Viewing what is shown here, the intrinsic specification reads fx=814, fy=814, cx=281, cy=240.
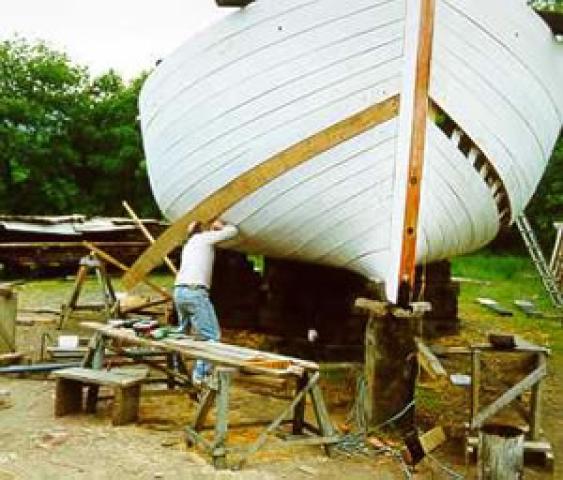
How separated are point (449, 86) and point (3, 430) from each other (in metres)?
3.90

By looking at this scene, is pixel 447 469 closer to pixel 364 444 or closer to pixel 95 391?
pixel 364 444

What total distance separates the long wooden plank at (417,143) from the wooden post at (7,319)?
394 cm

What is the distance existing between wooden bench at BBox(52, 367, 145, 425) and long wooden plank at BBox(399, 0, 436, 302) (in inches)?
81.0

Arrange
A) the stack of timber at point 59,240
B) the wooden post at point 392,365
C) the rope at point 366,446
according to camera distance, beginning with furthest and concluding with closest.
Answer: the stack of timber at point 59,240 → the wooden post at point 392,365 → the rope at point 366,446

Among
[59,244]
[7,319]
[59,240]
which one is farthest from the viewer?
[59,240]

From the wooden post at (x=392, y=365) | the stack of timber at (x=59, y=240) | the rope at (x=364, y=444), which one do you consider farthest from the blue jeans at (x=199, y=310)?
the stack of timber at (x=59, y=240)

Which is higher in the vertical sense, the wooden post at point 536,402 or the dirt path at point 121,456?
the wooden post at point 536,402

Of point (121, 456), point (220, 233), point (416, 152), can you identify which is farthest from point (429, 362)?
point (220, 233)

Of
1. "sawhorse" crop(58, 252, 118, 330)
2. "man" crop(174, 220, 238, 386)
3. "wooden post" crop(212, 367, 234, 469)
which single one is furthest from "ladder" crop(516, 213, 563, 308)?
"wooden post" crop(212, 367, 234, 469)

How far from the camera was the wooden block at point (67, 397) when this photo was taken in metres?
5.87

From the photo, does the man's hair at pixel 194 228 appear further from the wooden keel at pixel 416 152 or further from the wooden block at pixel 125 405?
the wooden keel at pixel 416 152

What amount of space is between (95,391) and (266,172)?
6.88 feet

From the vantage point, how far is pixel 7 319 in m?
7.64

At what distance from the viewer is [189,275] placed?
6.67 metres
